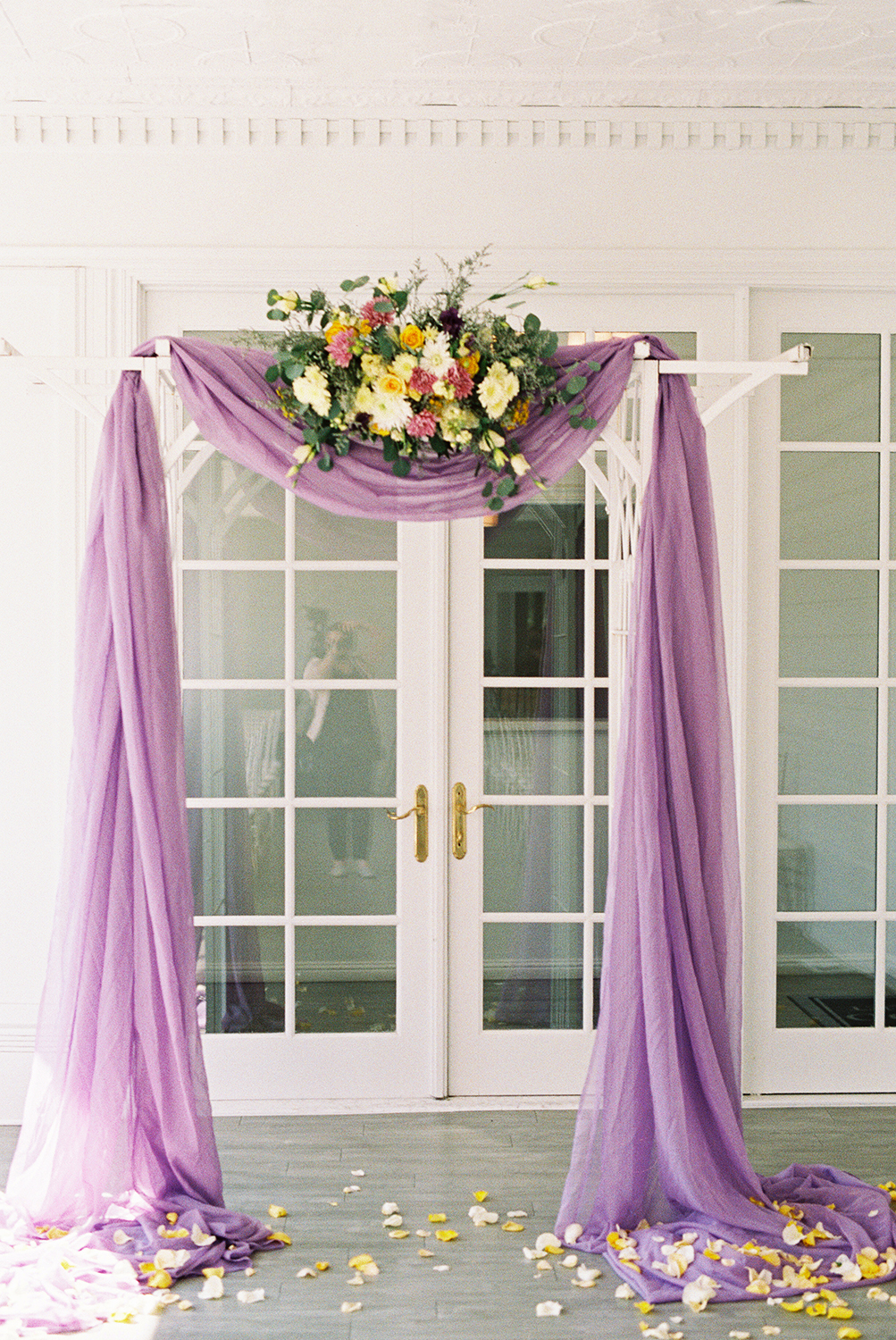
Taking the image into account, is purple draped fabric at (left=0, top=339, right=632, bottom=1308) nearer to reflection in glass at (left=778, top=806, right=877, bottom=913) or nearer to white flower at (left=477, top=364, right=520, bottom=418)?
white flower at (left=477, top=364, right=520, bottom=418)

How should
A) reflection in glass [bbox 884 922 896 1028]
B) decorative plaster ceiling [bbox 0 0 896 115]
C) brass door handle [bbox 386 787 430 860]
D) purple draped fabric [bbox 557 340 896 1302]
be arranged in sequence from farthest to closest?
reflection in glass [bbox 884 922 896 1028] < brass door handle [bbox 386 787 430 860] < decorative plaster ceiling [bbox 0 0 896 115] < purple draped fabric [bbox 557 340 896 1302]

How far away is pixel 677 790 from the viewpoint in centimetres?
291

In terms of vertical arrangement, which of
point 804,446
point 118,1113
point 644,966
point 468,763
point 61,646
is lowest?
point 118,1113

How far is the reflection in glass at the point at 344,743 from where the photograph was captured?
151 inches

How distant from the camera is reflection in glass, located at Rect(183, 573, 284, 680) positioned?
382 cm

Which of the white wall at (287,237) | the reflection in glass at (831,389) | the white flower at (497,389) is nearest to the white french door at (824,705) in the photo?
the reflection in glass at (831,389)

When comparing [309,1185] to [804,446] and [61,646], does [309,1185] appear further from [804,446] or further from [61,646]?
[804,446]

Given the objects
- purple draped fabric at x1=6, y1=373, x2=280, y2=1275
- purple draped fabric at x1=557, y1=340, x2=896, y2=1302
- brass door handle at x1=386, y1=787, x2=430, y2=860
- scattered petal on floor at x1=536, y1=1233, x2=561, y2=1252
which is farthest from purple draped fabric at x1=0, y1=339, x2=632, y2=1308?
brass door handle at x1=386, y1=787, x2=430, y2=860

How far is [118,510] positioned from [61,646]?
3.20ft

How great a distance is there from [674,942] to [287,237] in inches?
96.9

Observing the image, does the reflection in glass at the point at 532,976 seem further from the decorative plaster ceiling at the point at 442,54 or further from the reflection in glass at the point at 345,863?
the decorative plaster ceiling at the point at 442,54

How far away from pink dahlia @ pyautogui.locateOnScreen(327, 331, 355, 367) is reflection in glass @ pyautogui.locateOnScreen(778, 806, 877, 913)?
84.6 inches

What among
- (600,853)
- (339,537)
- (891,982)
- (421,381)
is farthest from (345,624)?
(891,982)

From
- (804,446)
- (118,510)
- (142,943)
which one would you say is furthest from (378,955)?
(804,446)
